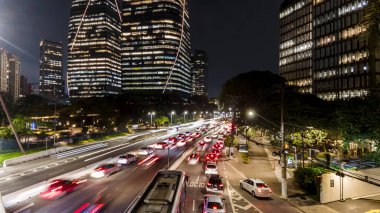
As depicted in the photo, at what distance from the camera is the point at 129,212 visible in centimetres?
1398


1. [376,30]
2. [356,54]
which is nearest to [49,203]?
[376,30]

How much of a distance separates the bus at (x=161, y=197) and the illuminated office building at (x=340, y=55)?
90398 millimetres

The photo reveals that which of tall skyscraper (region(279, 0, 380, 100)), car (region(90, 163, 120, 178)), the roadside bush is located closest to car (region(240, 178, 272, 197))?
the roadside bush

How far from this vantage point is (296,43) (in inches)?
5522

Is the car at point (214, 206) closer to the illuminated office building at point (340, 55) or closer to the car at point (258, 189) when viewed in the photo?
the car at point (258, 189)

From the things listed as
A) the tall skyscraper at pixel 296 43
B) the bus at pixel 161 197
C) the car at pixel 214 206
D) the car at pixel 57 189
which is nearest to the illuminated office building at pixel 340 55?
the tall skyscraper at pixel 296 43

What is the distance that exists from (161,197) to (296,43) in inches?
5429

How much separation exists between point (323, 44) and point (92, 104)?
86339 mm

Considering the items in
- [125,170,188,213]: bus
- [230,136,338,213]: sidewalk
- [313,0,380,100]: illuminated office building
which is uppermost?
[313,0,380,100]: illuminated office building

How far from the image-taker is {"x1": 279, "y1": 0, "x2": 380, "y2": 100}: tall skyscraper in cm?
10069

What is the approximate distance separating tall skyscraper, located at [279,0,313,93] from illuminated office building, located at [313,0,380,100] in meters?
8.79

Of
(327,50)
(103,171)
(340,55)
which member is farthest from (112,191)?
(327,50)

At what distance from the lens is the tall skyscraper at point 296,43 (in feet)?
434

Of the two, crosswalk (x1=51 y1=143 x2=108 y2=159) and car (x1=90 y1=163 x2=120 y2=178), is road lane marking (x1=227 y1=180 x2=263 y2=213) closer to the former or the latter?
car (x1=90 y1=163 x2=120 y2=178)
